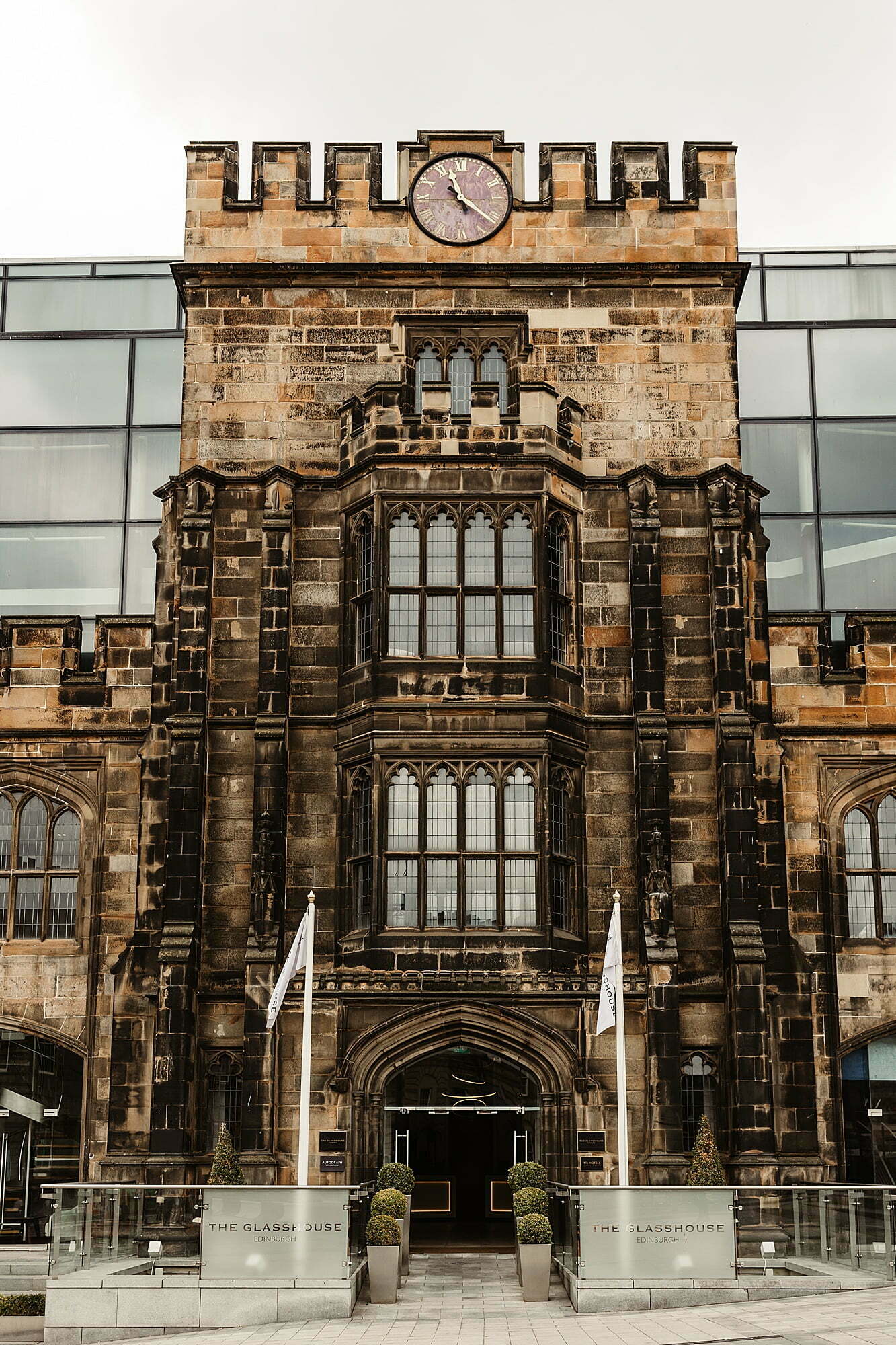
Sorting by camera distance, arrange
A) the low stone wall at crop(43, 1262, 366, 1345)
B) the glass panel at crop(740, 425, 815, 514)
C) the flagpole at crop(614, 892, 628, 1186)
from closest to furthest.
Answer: the low stone wall at crop(43, 1262, 366, 1345)
the flagpole at crop(614, 892, 628, 1186)
the glass panel at crop(740, 425, 815, 514)

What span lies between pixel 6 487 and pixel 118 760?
12.1 metres

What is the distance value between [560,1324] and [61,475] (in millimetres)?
24348

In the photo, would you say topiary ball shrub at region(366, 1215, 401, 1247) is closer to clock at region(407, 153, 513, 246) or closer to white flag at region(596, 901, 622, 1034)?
white flag at region(596, 901, 622, 1034)

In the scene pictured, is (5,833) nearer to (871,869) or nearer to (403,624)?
(403,624)

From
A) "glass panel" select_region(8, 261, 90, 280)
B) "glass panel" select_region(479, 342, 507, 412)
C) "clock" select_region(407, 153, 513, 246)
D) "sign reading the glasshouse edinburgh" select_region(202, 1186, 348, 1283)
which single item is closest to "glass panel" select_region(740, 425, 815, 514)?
"glass panel" select_region(479, 342, 507, 412)

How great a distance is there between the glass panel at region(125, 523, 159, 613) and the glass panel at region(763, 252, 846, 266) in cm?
1566

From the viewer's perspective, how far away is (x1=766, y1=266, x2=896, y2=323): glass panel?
128ft

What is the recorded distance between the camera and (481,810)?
26250mm

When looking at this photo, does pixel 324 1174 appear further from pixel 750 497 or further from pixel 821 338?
pixel 821 338

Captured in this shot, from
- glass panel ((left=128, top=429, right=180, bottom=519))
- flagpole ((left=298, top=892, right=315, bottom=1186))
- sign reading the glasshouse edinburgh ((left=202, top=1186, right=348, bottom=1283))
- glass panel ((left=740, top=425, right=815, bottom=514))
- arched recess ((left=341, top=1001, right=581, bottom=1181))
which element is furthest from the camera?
glass panel ((left=128, top=429, right=180, bottom=519))

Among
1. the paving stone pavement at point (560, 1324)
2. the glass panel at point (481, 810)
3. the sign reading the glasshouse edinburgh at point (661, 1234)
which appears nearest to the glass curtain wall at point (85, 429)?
the glass panel at point (481, 810)

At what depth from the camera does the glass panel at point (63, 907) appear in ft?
93.0

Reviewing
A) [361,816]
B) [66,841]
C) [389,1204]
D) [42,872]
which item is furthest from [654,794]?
[42,872]

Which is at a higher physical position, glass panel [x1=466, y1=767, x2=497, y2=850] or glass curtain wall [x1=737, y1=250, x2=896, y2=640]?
glass curtain wall [x1=737, y1=250, x2=896, y2=640]
